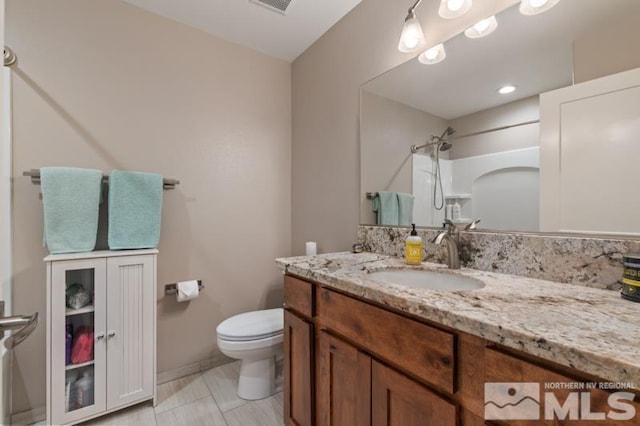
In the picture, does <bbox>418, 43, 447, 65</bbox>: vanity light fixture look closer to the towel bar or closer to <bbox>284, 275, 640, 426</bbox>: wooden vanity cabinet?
<bbox>284, 275, 640, 426</bbox>: wooden vanity cabinet

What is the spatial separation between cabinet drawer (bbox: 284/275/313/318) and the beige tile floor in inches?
29.5

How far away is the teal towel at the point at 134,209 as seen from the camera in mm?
1522

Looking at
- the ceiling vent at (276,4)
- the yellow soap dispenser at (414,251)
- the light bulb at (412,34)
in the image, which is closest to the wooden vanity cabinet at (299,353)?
the yellow soap dispenser at (414,251)

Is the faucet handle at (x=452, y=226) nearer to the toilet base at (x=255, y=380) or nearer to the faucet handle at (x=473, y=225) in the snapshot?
the faucet handle at (x=473, y=225)

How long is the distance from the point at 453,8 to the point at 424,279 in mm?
1187

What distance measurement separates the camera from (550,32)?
0.99 metres

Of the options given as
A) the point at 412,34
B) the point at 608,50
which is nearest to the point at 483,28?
the point at 412,34

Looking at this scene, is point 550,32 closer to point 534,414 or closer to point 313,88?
point 534,414

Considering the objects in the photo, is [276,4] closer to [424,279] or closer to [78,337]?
[424,279]

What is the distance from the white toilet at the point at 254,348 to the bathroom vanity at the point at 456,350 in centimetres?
44

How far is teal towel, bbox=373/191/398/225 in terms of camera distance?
5.02ft

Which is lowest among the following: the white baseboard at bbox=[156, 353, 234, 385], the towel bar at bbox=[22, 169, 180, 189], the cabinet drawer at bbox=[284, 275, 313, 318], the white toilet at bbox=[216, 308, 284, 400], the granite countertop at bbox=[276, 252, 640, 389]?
the white baseboard at bbox=[156, 353, 234, 385]

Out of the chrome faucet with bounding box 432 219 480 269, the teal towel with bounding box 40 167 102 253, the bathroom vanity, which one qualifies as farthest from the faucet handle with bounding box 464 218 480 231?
the teal towel with bounding box 40 167 102 253

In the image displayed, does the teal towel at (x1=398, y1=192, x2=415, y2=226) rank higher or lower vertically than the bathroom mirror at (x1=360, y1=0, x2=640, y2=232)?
lower
